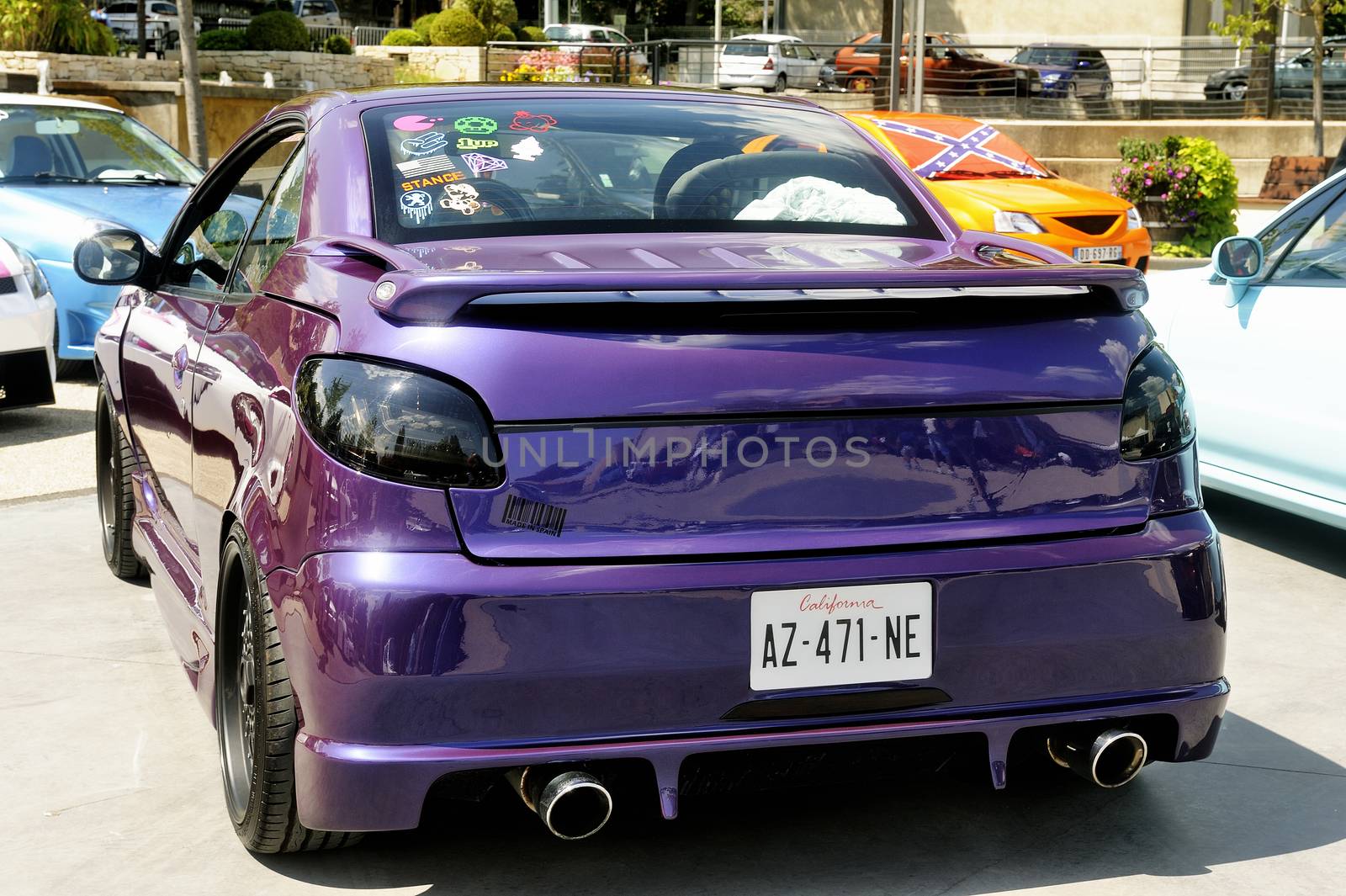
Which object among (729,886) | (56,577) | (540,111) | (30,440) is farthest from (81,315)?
(729,886)

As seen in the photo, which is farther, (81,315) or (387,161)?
(81,315)

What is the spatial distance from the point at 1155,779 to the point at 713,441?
1.59 m

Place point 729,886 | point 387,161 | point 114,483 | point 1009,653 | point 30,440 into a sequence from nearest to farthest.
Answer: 1. point 1009,653
2. point 729,886
3. point 387,161
4. point 114,483
5. point 30,440

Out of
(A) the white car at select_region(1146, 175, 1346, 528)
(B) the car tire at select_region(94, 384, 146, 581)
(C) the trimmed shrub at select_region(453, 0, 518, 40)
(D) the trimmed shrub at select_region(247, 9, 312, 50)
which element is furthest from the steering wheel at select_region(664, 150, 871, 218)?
(C) the trimmed shrub at select_region(453, 0, 518, 40)

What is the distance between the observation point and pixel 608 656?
2676 mm

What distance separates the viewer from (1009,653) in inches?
112

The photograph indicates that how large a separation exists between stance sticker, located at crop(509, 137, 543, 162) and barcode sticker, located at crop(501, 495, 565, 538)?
115cm

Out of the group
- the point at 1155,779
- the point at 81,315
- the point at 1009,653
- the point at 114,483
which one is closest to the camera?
the point at 1009,653

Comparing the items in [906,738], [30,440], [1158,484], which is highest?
[1158,484]

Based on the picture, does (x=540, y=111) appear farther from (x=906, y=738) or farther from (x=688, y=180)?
(x=906, y=738)

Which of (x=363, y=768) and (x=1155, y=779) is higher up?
(x=363, y=768)

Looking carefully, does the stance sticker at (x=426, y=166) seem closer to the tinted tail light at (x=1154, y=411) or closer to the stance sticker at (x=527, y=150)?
the stance sticker at (x=527, y=150)

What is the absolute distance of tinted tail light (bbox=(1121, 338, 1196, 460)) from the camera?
118 inches

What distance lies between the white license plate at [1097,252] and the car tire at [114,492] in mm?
8375
